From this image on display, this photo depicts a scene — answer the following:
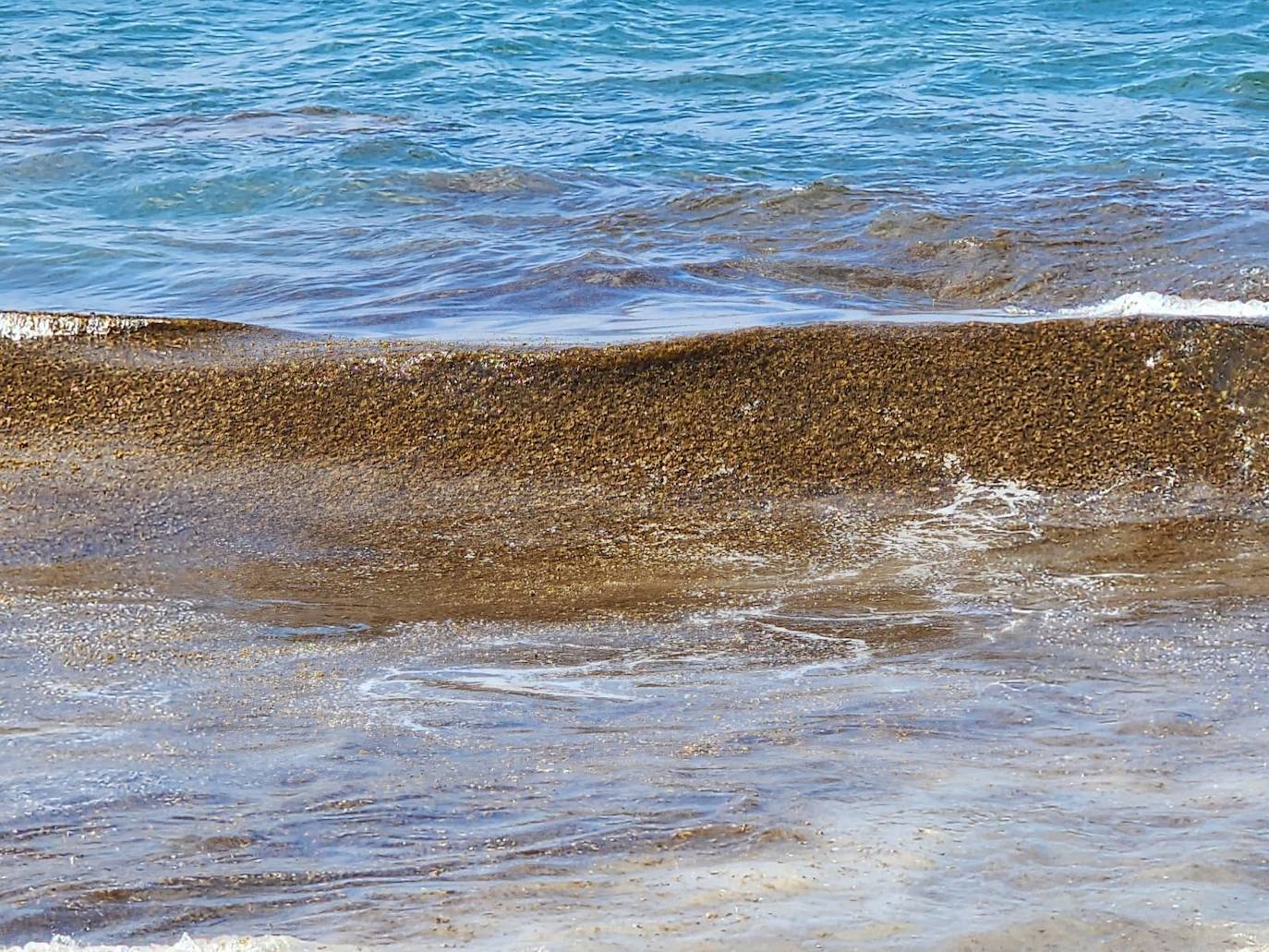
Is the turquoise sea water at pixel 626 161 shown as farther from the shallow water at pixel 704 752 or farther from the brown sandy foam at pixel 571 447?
the shallow water at pixel 704 752

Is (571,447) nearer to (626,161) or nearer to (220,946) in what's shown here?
(220,946)

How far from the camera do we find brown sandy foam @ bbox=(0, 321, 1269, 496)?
482 centimetres

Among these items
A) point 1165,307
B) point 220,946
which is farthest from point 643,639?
point 1165,307

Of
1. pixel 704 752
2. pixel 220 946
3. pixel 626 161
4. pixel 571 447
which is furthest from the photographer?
pixel 626 161

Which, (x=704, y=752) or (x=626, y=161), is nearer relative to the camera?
(x=704, y=752)

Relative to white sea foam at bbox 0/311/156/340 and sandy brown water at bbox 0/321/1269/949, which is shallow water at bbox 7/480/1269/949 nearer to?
sandy brown water at bbox 0/321/1269/949

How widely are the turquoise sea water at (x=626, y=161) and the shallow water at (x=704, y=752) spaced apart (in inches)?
87.3

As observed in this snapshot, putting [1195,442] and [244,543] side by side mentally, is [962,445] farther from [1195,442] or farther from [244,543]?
[244,543]

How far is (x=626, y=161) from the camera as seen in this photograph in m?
10.6

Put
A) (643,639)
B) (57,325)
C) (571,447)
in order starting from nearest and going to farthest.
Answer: (643,639)
(571,447)
(57,325)

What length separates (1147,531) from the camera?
178 inches

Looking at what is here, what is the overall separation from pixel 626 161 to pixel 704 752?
316 inches

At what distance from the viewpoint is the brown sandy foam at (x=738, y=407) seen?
4.82 metres

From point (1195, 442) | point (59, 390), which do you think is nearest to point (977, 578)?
point (1195, 442)
